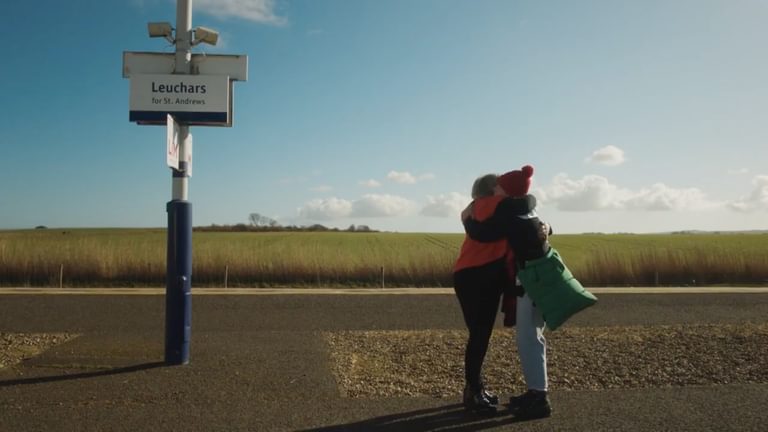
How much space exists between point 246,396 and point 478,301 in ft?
6.16

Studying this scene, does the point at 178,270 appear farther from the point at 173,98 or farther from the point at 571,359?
the point at 571,359

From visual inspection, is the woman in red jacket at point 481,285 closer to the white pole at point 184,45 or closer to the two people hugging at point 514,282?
the two people hugging at point 514,282

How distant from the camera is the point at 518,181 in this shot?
13.6ft

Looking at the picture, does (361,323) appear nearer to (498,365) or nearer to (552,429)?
(498,365)

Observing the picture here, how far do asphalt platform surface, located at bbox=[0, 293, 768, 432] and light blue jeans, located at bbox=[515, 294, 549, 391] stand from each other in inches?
11.4

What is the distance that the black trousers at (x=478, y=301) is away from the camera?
13.9ft

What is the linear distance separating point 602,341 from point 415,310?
3.81 metres

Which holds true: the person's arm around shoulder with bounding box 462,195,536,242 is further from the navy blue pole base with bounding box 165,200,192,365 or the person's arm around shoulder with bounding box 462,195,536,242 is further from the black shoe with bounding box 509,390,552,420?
the navy blue pole base with bounding box 165,200,192,365

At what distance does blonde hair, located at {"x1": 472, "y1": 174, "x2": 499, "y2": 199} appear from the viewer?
4.35m

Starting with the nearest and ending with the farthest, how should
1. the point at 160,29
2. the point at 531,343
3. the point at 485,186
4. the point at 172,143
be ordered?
the point at 531,343 → the point at 485,186 → the point at 172,143 → the point at 160,29

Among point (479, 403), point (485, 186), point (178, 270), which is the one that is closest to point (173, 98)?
point (178, 270)

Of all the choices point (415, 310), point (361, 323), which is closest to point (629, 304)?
point (415, 310)

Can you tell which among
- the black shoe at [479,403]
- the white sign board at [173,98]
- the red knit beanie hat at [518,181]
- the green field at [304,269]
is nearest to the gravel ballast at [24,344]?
the white sign board at [173,98]

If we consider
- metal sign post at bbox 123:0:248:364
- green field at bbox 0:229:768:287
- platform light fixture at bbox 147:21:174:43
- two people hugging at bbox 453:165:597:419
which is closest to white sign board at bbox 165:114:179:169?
metal sign post at bbox 123:0:248:364
